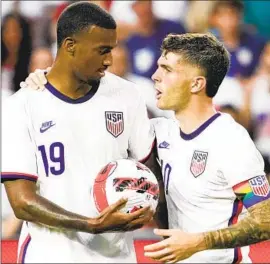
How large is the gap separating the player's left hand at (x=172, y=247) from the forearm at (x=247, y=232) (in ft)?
0.16

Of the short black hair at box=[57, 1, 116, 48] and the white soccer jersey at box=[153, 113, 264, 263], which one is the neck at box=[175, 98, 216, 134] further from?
the short black hair at box=[57, 1, 116, 48]

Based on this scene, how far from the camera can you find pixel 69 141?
4.99 feet

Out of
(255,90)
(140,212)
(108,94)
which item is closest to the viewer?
(140,212)

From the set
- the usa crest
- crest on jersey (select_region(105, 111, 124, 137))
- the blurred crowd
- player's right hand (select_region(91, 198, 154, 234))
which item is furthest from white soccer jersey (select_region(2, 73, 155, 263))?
the blurred crowd

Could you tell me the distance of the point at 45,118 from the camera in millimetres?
1509

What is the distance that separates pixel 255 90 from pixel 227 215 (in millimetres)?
1238

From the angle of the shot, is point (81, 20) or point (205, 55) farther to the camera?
point (205, 55)

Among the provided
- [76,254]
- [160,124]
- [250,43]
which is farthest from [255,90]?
[76,254]

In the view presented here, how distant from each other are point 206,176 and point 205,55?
0.23 m

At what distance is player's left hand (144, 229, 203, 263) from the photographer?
4.44 feet

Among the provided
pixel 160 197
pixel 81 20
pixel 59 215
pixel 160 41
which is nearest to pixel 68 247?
pixel 59 215

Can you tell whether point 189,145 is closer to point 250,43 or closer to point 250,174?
point 250,174

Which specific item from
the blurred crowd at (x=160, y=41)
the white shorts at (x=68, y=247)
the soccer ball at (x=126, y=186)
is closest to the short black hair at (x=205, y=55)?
the soccer ball at (x=126, y=186)

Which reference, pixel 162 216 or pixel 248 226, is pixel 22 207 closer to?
pixel 162 216
